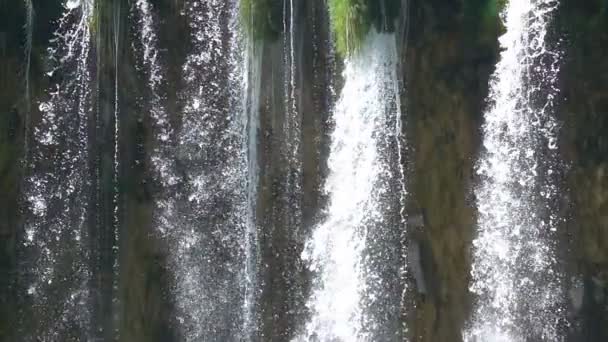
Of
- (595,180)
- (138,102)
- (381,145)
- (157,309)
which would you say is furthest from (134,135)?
(595,180)

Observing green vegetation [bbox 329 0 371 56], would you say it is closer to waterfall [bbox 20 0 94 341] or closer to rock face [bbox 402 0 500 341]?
rock face [bbox 402 0 500 341]

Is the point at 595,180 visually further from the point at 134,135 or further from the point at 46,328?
the point at 46,328

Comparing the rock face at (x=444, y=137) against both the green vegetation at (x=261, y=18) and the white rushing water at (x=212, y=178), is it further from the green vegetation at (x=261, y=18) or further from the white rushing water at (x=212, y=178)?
the white rushing water at (x=212, y=178)

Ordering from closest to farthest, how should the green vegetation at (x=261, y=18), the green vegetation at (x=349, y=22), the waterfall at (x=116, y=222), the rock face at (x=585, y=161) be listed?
the rock face at (x=585, y=161), the green vegetation at (x=349, y=22), the green vegetation at (x=261, y=18), the waterfall at (x=116, y=222)

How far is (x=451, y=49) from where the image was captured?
623cm

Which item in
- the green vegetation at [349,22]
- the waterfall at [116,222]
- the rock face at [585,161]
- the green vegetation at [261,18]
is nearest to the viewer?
the rock face at [585,161]

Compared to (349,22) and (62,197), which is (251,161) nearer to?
(349,22)

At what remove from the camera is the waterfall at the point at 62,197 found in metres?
6.49

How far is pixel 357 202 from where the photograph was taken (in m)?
6.26

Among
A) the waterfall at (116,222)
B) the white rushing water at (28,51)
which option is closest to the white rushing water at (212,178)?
the waterfall at (116,222)

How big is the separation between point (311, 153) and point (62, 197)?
1.95 m

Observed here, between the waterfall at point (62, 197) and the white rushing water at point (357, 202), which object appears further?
the waterfall at point (62, 197)

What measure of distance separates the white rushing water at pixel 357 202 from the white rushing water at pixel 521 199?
70 centimetres

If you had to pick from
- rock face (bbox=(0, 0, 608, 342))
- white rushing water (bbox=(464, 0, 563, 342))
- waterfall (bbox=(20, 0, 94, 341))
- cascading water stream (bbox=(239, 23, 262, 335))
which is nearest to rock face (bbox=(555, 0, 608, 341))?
rock face (bbox=(0, 0, 608, 342))
